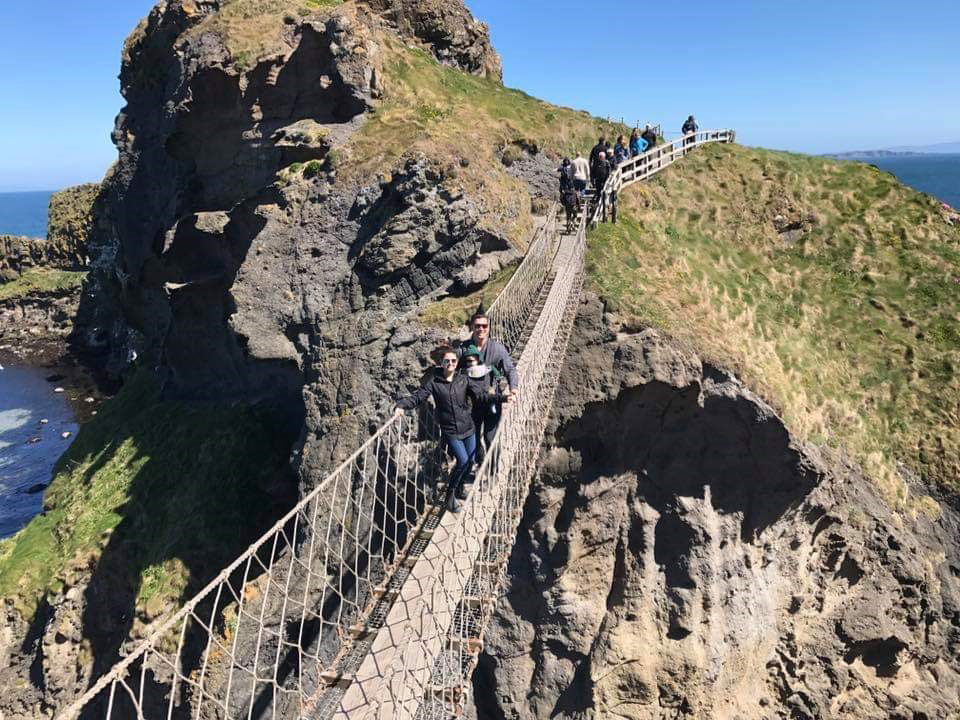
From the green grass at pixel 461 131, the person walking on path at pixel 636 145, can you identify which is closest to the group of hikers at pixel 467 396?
the green grass at pixel 461 131

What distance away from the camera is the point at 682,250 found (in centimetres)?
1770

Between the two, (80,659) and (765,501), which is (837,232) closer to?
(765,501)

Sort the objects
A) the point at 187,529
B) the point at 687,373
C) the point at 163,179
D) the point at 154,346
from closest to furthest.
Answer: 1. the point at 687,373
2. the point at 187,529
3. the point at 163,179
4. the point at 154,346

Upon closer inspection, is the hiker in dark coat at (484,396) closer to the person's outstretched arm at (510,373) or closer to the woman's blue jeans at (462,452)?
the person's outstretched arm at (510,373)

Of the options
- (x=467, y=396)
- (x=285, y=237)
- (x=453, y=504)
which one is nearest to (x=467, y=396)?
(x=467, y=396)

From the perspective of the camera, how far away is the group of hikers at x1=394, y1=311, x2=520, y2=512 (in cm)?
807

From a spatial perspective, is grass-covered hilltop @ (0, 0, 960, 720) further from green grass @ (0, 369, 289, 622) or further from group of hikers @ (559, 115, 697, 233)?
group of hikers @ (559, 115, 697, 233)

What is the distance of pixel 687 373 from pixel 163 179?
874 inches

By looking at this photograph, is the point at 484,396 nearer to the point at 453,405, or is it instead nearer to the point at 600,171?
the point at 453,405

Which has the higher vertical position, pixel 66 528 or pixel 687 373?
pixel 687 373

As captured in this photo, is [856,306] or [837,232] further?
[837,232]

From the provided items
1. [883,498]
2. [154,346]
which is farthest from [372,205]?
[154,346]

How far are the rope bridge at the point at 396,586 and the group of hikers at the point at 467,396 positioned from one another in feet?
0.92

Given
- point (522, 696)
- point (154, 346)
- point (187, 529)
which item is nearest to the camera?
point (522, 696)
